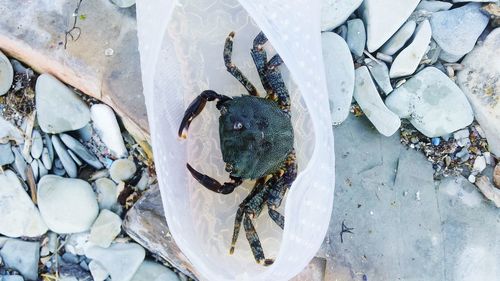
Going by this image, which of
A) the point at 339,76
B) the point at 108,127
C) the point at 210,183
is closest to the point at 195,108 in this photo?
the point at 210,183

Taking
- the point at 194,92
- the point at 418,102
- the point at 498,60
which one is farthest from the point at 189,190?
the point at 498,60

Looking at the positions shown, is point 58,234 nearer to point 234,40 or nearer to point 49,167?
point 49,167

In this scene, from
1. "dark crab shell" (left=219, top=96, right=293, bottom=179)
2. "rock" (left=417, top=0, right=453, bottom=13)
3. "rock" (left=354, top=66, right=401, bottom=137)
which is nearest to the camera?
"dark crab shell" (left=219, top=96, right=293, bottom=179)

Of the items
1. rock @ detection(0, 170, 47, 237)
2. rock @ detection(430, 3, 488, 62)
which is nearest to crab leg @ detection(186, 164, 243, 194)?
rock @ detection(0, 170, 47, 237)

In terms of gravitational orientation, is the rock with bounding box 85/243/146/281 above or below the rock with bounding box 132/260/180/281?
above

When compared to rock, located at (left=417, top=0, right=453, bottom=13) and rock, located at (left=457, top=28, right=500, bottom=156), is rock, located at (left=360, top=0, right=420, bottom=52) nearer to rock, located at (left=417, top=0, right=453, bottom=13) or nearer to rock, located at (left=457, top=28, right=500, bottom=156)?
rock, located at (left=417, top=0, right=453, bottom=13)
